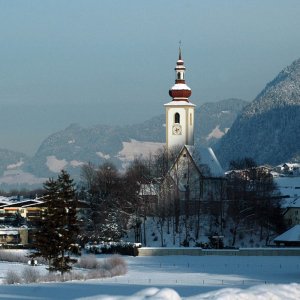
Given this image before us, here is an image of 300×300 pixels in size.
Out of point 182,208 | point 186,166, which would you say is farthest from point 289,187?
point 182,208

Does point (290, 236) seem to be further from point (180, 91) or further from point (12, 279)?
point (12, 279)

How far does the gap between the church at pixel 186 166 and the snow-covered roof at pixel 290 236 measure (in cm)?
691

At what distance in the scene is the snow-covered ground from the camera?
114 ft

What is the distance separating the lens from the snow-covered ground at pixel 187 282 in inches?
1363

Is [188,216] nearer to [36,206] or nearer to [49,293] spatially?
[36,206]

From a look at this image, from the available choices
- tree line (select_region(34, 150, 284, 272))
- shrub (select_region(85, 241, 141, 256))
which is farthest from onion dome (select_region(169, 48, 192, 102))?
shrub (select_region(85, 241, 141, 256))

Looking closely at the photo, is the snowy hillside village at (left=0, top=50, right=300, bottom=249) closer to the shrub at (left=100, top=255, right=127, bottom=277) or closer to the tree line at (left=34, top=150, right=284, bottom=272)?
→ the tree line at (left=34, top=150, right=284, bottom=272)

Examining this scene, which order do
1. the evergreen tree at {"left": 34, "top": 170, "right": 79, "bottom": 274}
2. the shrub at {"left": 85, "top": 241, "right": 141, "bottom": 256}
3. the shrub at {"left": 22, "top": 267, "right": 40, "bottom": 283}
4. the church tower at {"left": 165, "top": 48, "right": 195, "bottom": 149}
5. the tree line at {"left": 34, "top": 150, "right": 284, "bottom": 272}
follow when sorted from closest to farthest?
the shrub at {"left": 22, "top": 267, "right": 40, "bottom": 283}, the evergreen tree at {"left": 34, "top": 170, "right": 79, "bottom": 274}, the shrub at {"left": 85, "top": 241, "right": 141, "bottom": 256}, the tree line at {"left": 34, "top": 150, "right": 284, "bottom": 272}, the church tower at {"left": 165, "top": 48, "right": 195, "bottom": 149}

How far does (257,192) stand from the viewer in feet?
326

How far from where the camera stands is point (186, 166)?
4112 inches

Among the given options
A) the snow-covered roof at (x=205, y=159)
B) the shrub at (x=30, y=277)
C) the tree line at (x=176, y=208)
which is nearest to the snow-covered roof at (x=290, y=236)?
the tree line at (x=176, y=208)

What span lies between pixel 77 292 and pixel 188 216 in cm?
5284

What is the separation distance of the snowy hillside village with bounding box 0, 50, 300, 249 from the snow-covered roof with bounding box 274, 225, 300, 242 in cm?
8

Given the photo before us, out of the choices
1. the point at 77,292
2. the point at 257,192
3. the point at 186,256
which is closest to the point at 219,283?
the point at 77,292
